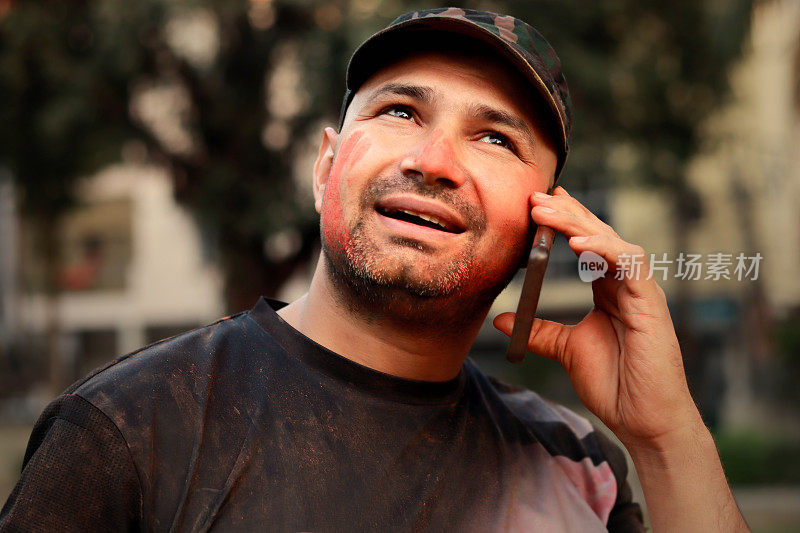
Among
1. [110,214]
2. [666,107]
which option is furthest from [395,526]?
[110,214]

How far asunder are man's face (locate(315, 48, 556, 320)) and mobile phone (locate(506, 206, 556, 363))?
0.20ft

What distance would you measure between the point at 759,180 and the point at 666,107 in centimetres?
753

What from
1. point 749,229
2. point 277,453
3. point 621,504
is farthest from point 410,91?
point 749,229

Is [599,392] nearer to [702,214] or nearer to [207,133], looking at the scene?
[207,133]

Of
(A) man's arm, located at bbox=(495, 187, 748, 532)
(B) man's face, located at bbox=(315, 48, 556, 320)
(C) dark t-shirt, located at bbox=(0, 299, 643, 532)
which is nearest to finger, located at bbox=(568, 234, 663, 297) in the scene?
(A) man's arm, located at bbox=(495, 187, 748, 532)

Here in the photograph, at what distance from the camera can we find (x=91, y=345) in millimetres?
29438

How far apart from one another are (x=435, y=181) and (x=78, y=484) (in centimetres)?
88

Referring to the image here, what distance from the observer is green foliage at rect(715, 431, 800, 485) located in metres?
9.95

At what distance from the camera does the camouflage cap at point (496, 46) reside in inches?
66.7

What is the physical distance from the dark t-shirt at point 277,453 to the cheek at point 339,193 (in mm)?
229

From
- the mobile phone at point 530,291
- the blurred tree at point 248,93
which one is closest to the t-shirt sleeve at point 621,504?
the mobile phone at point 530,291

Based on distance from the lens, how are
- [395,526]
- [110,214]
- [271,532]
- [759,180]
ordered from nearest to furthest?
[271,532], [395,526], [759,180], [110,214]

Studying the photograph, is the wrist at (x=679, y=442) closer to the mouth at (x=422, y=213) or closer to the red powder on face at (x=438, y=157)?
the mouth at (x=422, y=213)

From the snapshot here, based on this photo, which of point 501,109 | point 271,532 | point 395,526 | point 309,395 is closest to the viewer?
point 271,532
